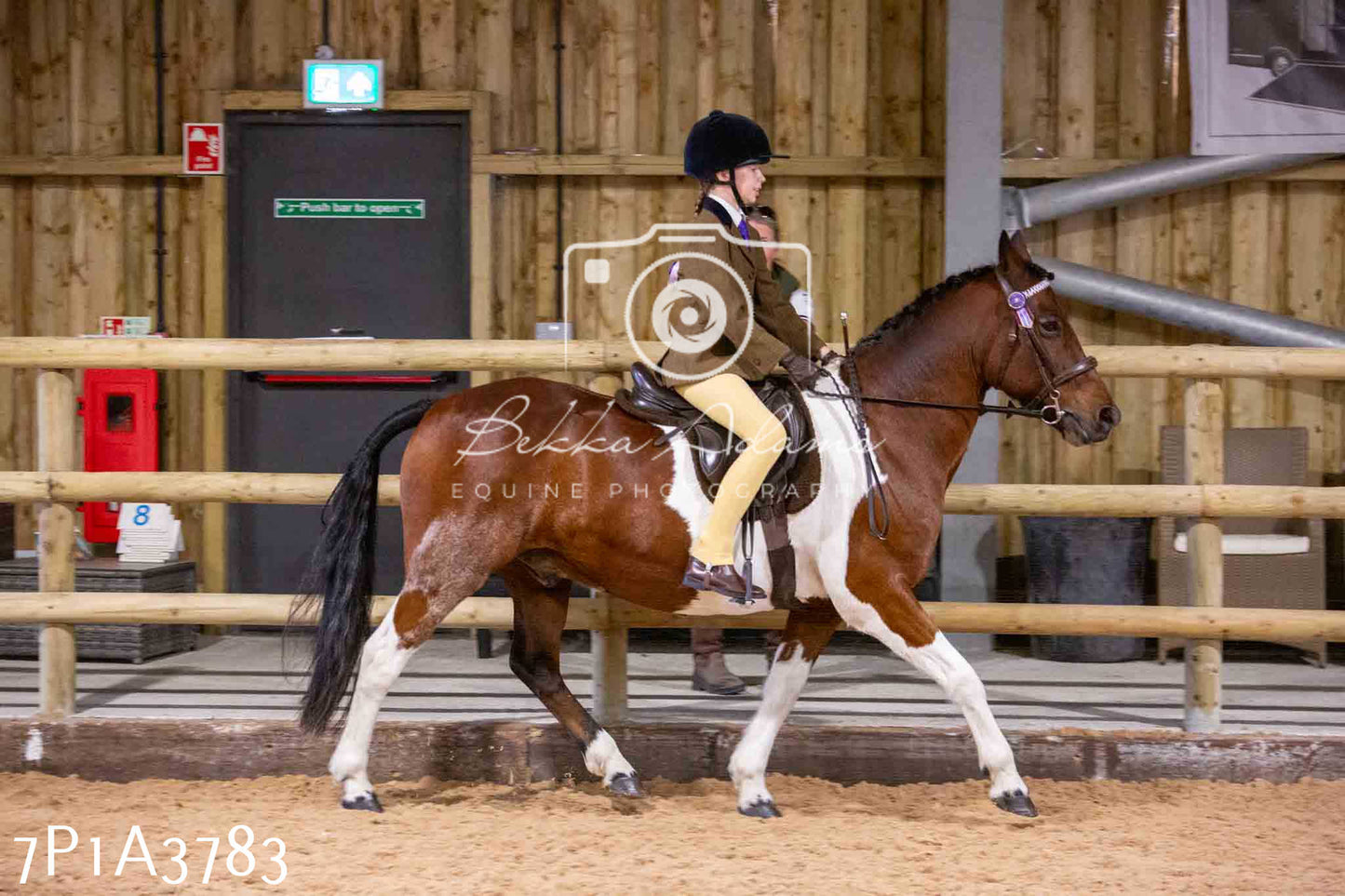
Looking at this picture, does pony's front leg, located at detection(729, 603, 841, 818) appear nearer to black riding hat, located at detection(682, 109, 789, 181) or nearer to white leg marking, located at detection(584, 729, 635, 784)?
white leg marking, located at detection(584, 729, 635, 784)

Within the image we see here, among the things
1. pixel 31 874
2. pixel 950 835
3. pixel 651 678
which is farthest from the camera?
pixel 651 678

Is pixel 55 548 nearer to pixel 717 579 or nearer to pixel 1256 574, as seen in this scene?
pixel 717 579

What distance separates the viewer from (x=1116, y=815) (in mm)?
4488

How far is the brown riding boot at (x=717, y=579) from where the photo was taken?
437cm

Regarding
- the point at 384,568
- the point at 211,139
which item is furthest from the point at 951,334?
the point at 211,139

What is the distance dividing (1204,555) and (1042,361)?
1130 millimetres

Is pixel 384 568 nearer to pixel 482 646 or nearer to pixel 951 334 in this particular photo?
pixel 482 646

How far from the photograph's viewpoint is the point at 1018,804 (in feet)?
14.5

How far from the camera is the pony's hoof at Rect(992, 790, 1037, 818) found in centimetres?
441

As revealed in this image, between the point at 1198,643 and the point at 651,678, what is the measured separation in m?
2.46

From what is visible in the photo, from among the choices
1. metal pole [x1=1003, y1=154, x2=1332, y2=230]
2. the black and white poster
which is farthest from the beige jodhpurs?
the black and white poster

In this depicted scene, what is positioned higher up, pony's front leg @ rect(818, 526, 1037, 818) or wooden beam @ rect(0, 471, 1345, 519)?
wooden beam @ rect(0, 471, 1345, 519)

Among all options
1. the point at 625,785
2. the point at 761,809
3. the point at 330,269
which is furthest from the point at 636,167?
the point at 761,809

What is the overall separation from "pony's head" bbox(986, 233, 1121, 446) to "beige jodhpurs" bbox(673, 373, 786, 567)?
0.83m
